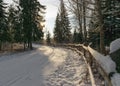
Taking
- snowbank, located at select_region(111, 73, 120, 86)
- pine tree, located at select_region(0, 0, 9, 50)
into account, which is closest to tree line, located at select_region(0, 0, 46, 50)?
pine tree, located at select_region(0, 0, 9, 50)

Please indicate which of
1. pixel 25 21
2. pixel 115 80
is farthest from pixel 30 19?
pixel 115 80

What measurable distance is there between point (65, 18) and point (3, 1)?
2739cm

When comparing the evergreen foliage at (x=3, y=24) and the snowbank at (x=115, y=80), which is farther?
the evergreen foliage at (x=3, y=24)

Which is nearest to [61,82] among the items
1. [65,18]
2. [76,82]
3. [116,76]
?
[76,82]

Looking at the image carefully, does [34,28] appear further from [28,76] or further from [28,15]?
[28,76]

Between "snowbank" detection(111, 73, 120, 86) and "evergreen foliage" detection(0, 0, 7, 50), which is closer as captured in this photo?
"snowbank" detection(111, 73, 120, 86)

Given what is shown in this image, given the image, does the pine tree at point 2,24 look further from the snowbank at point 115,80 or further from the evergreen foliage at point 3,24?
the snowbank at point 115,80

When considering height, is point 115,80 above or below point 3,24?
below

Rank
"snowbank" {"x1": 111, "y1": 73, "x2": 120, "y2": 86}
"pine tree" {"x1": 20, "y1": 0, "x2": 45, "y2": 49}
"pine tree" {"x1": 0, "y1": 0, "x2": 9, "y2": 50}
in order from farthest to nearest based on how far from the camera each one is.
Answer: "pine tree" {"x1": 20, "y1": 0, "x2": 45, "y2": 49} < "pine tree" {"x1": 0, "y1": 0, "x2": 9, "y2": 50} < "snowbank" {"x1": 111, "y1": 73, "x2": 120, "y2": 86}

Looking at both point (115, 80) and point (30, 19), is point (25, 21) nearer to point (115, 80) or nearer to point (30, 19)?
point (30, 19)

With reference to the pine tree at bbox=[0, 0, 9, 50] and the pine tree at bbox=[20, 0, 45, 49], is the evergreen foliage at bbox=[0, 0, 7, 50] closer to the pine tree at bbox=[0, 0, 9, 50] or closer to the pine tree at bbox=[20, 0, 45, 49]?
the pine tree at bbox=[0, 0, 9, 50]

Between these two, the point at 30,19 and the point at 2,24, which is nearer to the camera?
the point at 2,24

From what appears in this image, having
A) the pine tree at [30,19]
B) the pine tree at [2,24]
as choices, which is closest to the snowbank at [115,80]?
the pine tree at [2,24]

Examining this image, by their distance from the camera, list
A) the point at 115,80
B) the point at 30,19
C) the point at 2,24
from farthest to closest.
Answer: the point at 30,19 < the point at 2,24 < the point at 115,80
